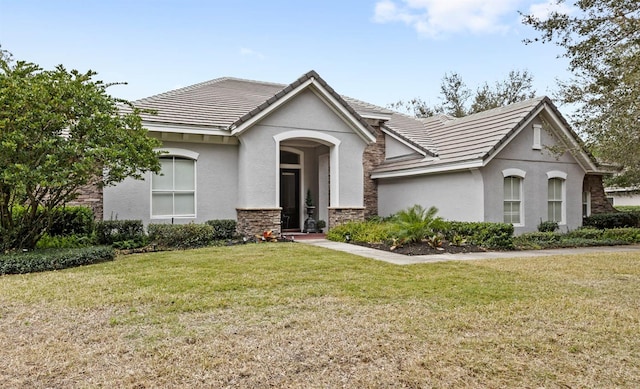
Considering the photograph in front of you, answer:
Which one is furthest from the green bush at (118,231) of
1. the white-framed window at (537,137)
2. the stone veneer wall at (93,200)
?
the white-framed window at (537,137)

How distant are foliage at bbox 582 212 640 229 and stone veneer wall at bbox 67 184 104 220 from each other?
62.2 ft

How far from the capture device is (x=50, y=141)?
879 centimetres

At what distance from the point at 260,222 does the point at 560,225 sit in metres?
11.7

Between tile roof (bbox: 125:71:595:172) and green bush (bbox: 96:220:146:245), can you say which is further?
tile roof (bbox: 125:71:595:172)

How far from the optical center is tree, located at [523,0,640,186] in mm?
7621

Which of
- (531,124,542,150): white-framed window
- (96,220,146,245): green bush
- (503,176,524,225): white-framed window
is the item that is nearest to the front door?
(96,220,146,245): green bush

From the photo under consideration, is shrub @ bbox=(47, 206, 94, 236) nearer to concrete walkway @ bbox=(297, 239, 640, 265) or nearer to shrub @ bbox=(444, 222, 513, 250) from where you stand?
concrete walkway @ bbox=(297, 239, 640, 265)

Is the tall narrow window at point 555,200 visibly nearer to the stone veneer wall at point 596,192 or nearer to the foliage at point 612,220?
the foliage at point 612,220

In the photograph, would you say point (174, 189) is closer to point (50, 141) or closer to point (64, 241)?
point (64, 241)

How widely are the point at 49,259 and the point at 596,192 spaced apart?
854 inches

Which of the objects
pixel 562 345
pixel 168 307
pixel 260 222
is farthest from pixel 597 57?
pixel 260 222

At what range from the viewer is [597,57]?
8.14 m

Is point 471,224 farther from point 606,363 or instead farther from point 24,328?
point 24,328

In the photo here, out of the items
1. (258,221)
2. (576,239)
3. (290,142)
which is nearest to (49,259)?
(258,221)
